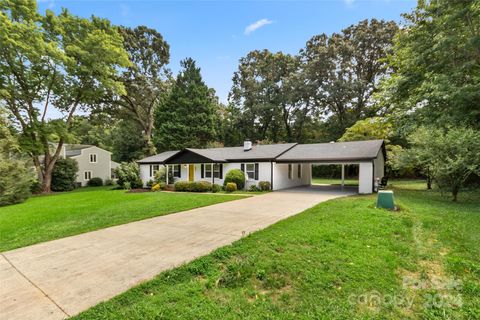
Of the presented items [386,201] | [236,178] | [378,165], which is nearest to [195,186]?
[236,178]

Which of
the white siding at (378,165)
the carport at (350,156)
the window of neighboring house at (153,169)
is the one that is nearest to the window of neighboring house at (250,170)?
the carport at (350,156)

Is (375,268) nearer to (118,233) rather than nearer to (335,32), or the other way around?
(118,233)

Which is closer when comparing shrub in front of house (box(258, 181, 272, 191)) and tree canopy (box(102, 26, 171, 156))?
shrub in front of house (box(258, 181, 272, 191))

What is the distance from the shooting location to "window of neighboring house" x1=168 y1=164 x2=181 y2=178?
2181 centimetres

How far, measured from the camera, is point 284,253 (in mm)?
4742

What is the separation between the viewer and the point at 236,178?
17.9m

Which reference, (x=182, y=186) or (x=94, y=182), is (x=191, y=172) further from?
(x=94, y=182)

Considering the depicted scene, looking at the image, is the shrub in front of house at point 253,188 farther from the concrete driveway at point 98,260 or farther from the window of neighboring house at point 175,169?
the concrete driveway at point 98,260

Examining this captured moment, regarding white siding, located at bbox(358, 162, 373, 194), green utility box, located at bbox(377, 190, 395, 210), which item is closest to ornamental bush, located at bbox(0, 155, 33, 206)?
green utility box, located at bbox(377, 190, 395, 210)

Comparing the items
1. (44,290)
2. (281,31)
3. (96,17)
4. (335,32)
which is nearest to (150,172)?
(96,17)

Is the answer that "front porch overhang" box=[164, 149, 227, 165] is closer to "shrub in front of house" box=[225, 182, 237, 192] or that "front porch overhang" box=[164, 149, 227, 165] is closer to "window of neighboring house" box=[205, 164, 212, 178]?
"window of neighboring house" box=[205, 164, 212, 178]

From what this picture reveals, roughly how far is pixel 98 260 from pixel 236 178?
43.7 ft

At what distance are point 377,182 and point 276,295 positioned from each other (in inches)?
556

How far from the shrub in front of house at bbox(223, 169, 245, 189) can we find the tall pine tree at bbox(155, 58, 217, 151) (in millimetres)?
15631
